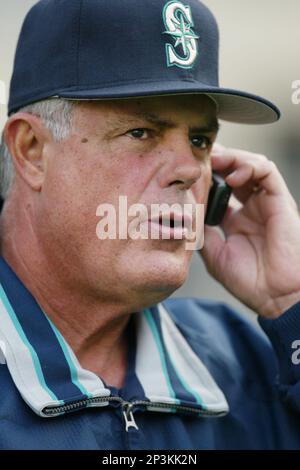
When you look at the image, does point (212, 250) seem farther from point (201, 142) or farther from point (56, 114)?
point (56, 114)

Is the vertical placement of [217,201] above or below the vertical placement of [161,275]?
above

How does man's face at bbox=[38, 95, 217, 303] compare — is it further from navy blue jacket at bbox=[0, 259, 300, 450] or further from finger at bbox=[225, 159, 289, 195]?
finger at bbox=[225, 159, 289, 195]

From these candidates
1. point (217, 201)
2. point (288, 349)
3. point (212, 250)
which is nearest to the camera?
point (288, 349)

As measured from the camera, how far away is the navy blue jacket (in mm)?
1973

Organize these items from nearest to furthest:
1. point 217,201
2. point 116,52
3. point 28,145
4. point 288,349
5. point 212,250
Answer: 1. point 116,52
2. point 28,145
3. point 288,349
4. point 217,201
5. point 212,250

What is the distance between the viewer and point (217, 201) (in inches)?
99.0

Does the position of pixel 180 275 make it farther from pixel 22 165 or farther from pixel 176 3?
pixel 176 3

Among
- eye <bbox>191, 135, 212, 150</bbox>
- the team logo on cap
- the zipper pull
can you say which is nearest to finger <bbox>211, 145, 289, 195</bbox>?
eye <bbox>191, 135, 212, 150</bbox>

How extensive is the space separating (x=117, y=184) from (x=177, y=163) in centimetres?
16

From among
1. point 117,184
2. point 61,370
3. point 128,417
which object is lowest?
point 128,417

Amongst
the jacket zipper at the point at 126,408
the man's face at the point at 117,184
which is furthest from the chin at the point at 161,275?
the jacket zipper at the point at 126,408

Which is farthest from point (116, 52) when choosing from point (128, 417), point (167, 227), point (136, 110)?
point (128, 417)

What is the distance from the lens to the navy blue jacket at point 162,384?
6.47ft

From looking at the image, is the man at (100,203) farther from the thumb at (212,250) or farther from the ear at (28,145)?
the thumb at (212,250)
